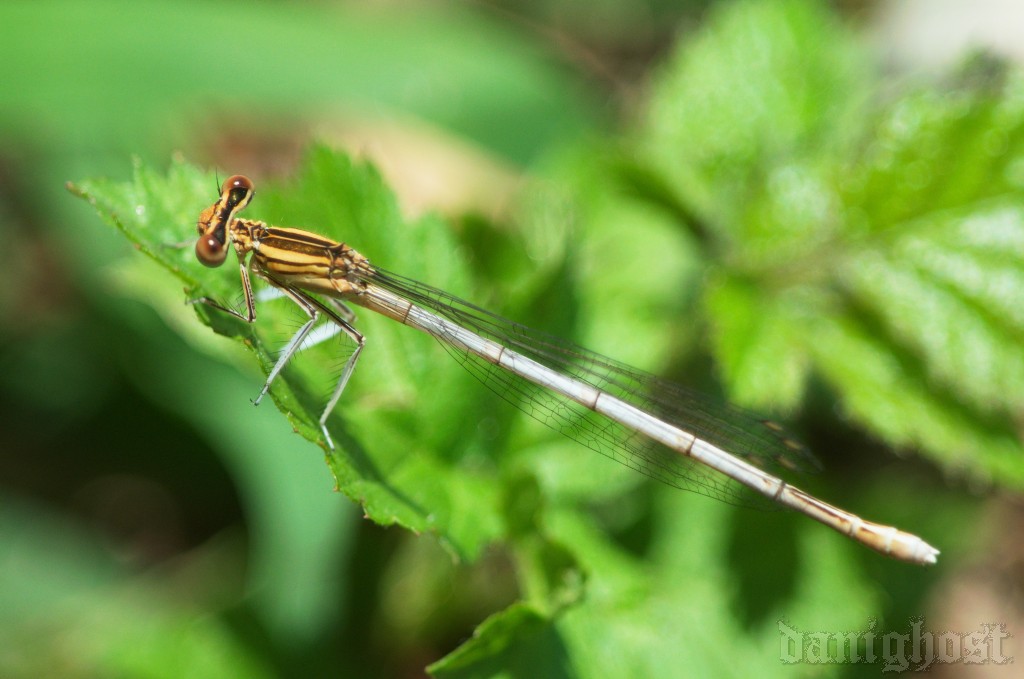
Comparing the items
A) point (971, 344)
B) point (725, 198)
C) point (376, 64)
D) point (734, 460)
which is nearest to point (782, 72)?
point (725, 198)

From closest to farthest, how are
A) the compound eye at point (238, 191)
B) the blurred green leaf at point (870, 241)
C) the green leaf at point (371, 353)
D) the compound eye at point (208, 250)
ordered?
the green leaf at point (371, 353)
the compound eye at point (208, 250)
the compound eye at point (238, 191)
the blurred green leaf at point (870, 241)

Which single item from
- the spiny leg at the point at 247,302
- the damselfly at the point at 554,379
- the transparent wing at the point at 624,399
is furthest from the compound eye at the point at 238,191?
the transparent wing at the point at 624,399

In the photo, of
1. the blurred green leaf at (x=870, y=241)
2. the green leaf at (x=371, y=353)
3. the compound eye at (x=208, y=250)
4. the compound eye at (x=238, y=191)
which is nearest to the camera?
the green leaf at (x=371, y=353)

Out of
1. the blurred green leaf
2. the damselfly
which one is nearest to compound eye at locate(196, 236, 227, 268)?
the damselfly

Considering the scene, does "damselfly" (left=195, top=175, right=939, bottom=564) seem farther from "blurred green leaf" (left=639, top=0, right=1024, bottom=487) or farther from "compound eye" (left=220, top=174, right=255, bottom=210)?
"blurred green leaf" (left=639, top=0, right=1024, bottom=487)

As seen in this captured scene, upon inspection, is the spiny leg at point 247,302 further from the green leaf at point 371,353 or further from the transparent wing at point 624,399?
the transparent wing at point 624,399

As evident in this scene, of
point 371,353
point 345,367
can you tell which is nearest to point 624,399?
point 371,353

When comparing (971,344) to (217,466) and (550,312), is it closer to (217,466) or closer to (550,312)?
(550,312)

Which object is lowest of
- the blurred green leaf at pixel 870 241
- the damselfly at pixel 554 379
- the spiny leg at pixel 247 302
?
the spiny leg at pixel 247 302
